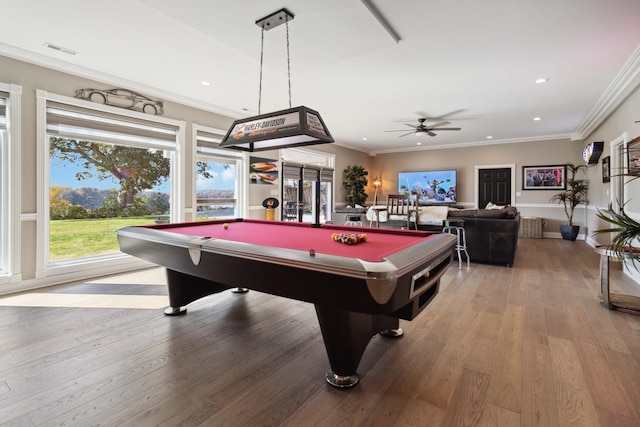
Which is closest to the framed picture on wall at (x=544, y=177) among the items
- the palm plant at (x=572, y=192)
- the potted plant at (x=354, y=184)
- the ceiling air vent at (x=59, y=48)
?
the palm plant at (x=572, y=192)

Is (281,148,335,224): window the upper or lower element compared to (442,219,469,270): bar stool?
upper

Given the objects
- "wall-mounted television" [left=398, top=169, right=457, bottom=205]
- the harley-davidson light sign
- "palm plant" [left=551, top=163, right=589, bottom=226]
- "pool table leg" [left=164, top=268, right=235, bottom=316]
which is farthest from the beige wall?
"pool table leg" [left=164, top=268, right=235, bottom=316]

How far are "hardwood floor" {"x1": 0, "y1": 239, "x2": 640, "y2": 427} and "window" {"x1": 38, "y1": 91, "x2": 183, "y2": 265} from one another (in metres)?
1.13

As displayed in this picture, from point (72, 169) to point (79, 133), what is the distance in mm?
527

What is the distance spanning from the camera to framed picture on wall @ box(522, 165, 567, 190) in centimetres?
774

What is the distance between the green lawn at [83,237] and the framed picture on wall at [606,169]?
7.92m

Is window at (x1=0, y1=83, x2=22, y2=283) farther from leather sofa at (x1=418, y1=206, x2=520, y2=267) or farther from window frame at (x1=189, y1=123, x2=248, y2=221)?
leather sofa at (x1=418, y1=206, x2=520, y2=267)

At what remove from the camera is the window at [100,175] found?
3.76 meters

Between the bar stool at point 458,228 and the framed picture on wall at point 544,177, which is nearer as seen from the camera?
the bar stool at point 458,228

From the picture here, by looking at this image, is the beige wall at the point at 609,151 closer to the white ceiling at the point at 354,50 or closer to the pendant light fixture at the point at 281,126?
the white ceiling at the point at 354,50

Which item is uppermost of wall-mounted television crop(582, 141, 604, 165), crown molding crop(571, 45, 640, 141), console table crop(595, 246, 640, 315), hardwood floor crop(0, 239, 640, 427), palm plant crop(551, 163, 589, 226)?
crown molding crop(571, 45, 640, 141)

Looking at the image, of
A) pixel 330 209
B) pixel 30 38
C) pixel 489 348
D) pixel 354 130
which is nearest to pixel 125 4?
pixel 30 38

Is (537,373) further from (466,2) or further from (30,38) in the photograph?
(30,38)

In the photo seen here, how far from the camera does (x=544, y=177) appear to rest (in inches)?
313
